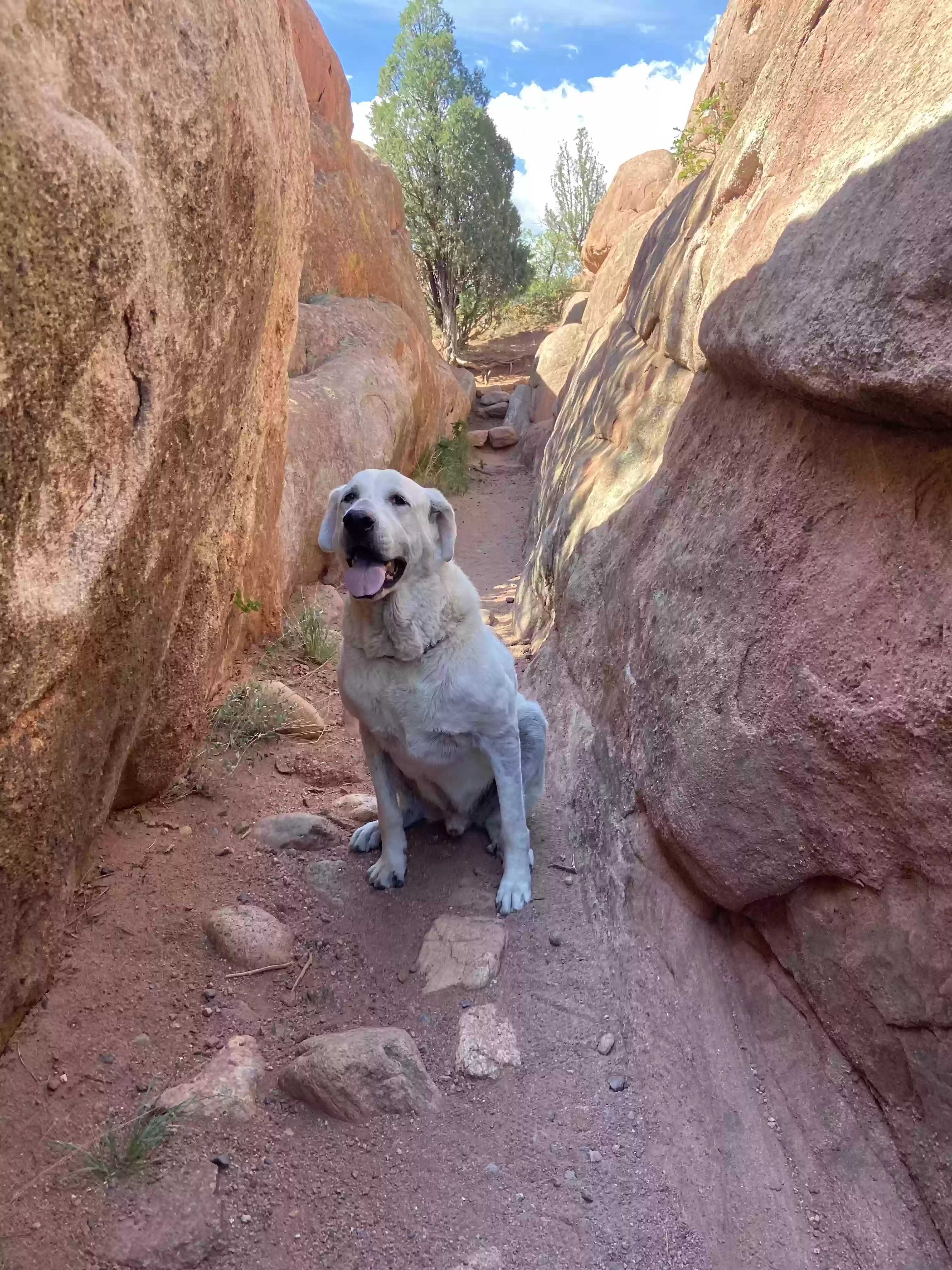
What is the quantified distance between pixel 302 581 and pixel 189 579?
3.26 meters

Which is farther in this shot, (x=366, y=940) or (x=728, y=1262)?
(x=366, y=940)

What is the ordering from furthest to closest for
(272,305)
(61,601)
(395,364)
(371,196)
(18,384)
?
1. (371,196)
2. (395,364)
3. (272,305)
4. (61,601)
5. (18,384)

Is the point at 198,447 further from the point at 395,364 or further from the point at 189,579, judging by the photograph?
the point at 395,364

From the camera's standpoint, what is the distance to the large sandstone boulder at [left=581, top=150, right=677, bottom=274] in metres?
15.5

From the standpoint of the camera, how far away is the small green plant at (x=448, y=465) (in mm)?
11555

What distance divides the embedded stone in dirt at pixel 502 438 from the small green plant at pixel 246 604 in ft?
34.7

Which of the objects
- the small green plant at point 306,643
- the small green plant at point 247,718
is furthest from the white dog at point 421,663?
the small green plant at point 306,643

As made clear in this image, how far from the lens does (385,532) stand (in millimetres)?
3164

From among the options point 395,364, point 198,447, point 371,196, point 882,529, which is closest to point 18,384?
point 198,447

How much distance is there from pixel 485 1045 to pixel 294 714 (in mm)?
2509

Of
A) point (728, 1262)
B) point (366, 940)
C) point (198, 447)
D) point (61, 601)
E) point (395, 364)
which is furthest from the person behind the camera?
point (395, 364)

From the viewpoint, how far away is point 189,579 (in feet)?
12.0

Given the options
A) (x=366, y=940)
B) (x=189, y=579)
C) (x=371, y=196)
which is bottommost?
(x=366, y=940)

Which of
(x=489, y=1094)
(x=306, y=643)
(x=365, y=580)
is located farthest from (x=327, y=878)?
(x=306, y=643)
